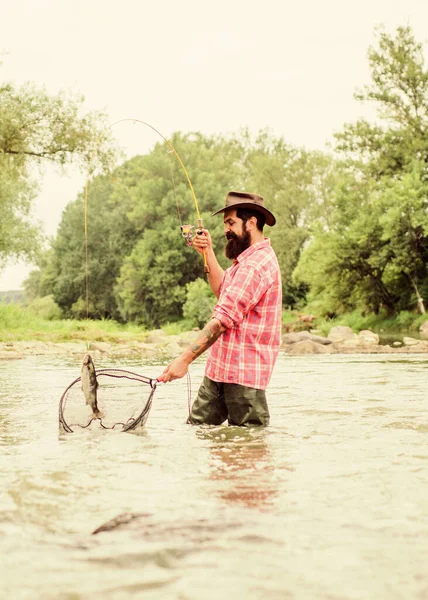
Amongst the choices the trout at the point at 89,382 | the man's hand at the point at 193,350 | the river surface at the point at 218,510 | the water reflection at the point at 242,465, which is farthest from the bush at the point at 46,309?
the man's hand at the point at 193,350

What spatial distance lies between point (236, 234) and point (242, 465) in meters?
1.84

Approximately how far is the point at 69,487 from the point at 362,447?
230cm

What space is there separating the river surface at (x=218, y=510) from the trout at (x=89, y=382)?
283 millimetres

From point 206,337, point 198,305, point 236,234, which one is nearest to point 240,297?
point 206,337

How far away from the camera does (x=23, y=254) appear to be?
119 feet

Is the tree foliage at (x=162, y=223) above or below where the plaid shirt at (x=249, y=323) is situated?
above

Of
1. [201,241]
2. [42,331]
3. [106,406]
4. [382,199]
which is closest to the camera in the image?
[201,241]

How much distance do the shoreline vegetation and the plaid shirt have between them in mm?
13643

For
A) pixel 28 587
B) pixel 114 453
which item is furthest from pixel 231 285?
pixel 28 587

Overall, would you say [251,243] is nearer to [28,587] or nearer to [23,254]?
[28,587]

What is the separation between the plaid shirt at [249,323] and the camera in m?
5.57

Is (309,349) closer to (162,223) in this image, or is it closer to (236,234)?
(236,234)

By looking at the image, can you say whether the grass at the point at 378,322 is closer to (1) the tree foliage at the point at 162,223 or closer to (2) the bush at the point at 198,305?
(2) the bush at the point at 198,305

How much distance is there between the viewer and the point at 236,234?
593 centimetres
